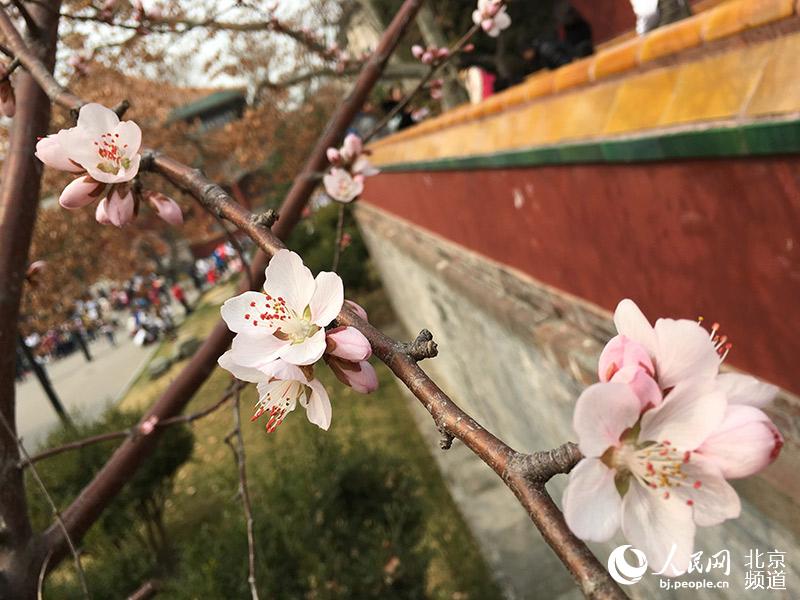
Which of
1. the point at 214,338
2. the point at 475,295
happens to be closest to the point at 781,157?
the point at 214,338

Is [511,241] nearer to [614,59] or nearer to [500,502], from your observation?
[614,59]

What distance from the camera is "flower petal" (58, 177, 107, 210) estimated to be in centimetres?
95

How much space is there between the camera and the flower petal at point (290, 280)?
0.70m

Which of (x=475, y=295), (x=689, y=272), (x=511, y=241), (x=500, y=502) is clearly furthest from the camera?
(x=500, y=502)

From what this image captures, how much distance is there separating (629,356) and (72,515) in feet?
5.41

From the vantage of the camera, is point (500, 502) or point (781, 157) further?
point (500, 502)

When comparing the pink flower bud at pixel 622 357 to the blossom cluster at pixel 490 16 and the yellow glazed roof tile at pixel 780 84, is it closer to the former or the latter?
the yellow glazed roof tile at pixel 780 84

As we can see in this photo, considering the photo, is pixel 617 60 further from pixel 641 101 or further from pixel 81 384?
pixel 81 384

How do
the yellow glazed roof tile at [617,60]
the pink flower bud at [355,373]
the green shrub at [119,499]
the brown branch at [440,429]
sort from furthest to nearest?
1. the green shrub at [119,499]
2. the yellow glazed roof tile at [617,60]
3. the pink flower bud at [355,373]
4. the brown branch at [440,429]

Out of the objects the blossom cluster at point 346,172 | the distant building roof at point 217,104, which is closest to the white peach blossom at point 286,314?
the blossom cluster at point 346,172

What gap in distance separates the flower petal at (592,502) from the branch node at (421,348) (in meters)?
0.19

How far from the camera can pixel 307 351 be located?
2.14 ft

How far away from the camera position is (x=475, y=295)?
408 centimetres

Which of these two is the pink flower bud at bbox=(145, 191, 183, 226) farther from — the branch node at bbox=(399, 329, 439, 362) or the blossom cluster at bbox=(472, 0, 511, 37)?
the blossom cluster at bbox=(472, 0, 511, 37)
